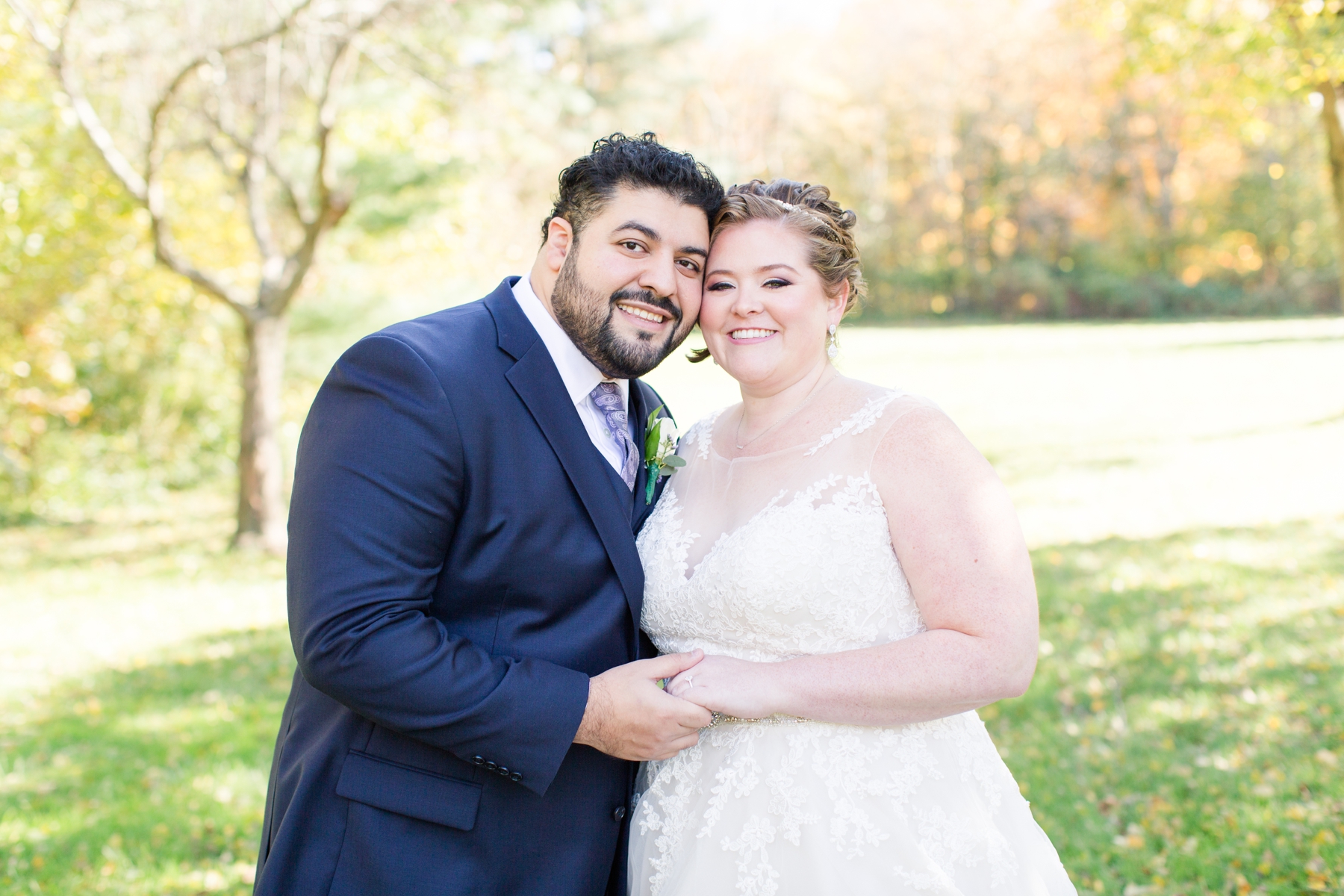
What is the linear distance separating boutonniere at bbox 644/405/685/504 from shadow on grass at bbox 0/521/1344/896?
2625mm

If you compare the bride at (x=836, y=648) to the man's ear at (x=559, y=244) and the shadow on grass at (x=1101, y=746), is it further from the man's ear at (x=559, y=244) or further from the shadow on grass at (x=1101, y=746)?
the shadow on grass at (x=1101, y=746)

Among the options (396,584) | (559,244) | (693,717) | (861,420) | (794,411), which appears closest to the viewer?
(396,584)

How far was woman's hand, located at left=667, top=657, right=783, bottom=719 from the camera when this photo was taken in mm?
2318

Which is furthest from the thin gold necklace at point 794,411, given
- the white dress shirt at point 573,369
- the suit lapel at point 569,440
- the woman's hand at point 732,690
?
the woman's hand at point 732,690

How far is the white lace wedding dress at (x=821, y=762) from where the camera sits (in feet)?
7.64

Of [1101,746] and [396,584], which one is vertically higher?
[396,584]

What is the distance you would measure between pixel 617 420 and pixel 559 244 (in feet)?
1.70

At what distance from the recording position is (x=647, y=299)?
2617 mm

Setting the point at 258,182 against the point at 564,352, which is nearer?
the point at 564,352

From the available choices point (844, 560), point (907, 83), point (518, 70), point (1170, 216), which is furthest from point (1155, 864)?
point (907, 83)

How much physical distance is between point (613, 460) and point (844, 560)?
71cm

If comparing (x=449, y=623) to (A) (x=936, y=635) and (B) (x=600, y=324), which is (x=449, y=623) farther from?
(A) (x=936, y=635)

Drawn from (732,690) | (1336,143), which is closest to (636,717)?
(732,690)

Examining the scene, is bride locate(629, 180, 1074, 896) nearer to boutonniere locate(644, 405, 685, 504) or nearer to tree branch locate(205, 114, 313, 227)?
boutonniere locate(644, 405, 685, 504)
